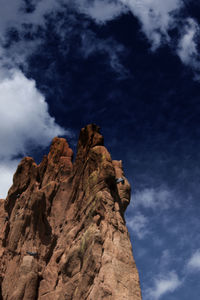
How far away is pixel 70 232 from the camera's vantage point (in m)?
28.0

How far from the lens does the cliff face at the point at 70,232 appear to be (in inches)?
841

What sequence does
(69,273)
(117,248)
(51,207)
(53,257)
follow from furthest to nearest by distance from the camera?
1. (51,207)
2. (53,257)
3. (69,273)
4. (117,248)

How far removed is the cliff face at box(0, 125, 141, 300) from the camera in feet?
70.1

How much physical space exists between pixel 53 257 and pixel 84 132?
12699 mm

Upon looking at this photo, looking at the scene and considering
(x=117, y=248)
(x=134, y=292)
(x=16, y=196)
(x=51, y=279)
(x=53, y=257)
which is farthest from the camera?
(x=16, y=196)

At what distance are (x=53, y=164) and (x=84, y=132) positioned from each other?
599 centimetres

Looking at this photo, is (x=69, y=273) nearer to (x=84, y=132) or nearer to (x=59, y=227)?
(x=59, y=227)

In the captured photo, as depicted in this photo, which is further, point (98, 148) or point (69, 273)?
point (98, 148)

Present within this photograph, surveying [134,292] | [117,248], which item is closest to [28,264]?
[117,248]

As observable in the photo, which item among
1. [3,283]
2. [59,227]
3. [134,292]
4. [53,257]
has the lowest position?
[134,292]

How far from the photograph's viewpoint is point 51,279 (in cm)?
2627

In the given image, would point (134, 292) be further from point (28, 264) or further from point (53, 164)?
point (53, 164)

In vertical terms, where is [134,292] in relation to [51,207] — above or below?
below

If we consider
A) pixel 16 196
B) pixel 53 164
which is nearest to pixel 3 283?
pixel 16 196
